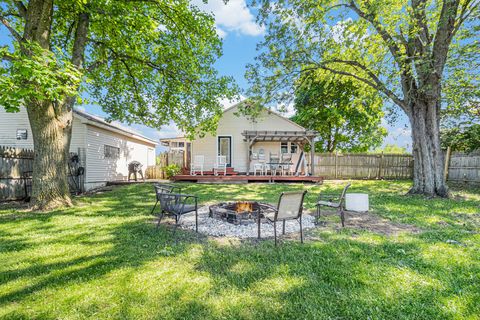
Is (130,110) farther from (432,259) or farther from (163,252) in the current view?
(432,259)

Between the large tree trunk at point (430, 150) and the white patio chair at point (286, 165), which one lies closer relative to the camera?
the large tree trunk at point (430, 150)

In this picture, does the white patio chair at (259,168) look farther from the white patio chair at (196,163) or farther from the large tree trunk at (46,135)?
the large tree trunk at (46,135)

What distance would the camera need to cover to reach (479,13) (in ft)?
24.6

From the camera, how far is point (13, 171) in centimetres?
836

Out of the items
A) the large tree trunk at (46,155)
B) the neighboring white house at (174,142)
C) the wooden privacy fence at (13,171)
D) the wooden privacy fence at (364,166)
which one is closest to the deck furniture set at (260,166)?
the neighboring white house at (174,142)

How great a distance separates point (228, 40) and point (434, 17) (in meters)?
8.62

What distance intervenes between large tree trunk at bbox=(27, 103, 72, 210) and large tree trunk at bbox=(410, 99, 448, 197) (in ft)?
41.5

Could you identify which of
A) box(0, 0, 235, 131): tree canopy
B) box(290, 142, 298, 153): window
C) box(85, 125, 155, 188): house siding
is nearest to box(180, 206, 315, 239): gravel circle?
box(0, 0, 235, 131): tree canopy

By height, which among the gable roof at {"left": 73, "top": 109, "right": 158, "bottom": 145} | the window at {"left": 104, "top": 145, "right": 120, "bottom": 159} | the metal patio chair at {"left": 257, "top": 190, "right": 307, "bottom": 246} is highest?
the gable roof at {"left": 73, "top": 109, "right": 158, "bottom": 145}

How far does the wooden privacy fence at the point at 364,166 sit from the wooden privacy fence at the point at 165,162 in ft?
32.0

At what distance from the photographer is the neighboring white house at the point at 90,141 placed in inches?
492

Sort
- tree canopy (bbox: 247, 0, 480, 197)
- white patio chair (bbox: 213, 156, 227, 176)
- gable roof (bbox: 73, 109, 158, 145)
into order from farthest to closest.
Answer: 1. white patio chair (bbox: 213, 156, 227, 176)
2. gable roof (bbox: 73, 109, 158, 145)
3. tree canopy (bbox: 247, 0, 480, 197)

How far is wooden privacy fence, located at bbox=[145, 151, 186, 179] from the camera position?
18.1 m

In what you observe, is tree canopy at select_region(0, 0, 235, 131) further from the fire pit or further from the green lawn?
the fire pit
